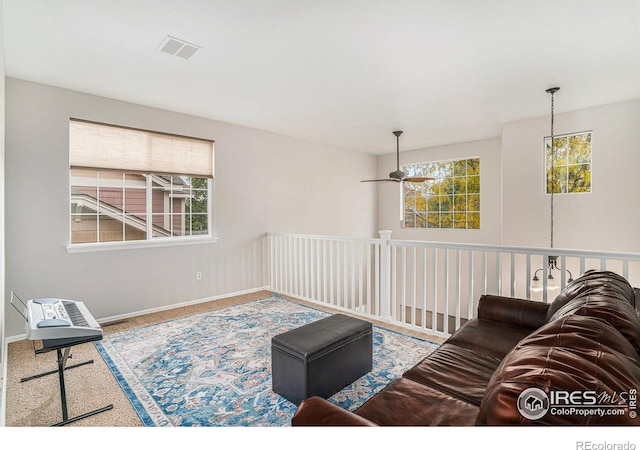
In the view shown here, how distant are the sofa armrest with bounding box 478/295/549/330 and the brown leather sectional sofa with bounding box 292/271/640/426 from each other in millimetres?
268

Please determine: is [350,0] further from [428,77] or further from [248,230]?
[248,230]

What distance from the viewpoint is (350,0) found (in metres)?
2.11

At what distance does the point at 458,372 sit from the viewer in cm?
165

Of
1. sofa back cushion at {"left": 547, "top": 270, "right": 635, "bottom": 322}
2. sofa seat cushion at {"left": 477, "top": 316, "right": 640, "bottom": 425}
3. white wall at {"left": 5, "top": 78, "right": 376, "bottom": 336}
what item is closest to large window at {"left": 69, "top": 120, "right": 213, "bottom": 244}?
white wall at {"left": 5, "top": 78, "right": 376, "bottom": 336}

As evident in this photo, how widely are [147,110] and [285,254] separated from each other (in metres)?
2.73

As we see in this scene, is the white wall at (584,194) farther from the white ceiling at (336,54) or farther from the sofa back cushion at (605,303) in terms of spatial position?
the sofa back cushion at (605,303)

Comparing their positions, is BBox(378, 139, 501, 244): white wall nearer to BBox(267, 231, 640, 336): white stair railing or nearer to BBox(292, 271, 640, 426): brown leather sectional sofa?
BBox(267, 231, 640, 336): white stair railing

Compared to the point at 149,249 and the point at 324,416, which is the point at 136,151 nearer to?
the point at 149,249

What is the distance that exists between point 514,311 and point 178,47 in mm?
3348

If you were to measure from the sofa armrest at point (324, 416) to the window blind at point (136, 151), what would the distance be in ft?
12.8

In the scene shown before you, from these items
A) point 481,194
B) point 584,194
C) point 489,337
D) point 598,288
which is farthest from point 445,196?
point 598,288

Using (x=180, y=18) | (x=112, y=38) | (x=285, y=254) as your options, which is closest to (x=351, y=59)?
(x=180, y=18)

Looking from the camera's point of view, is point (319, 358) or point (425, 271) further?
point (425, 271)

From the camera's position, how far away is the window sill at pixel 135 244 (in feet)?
12.0
